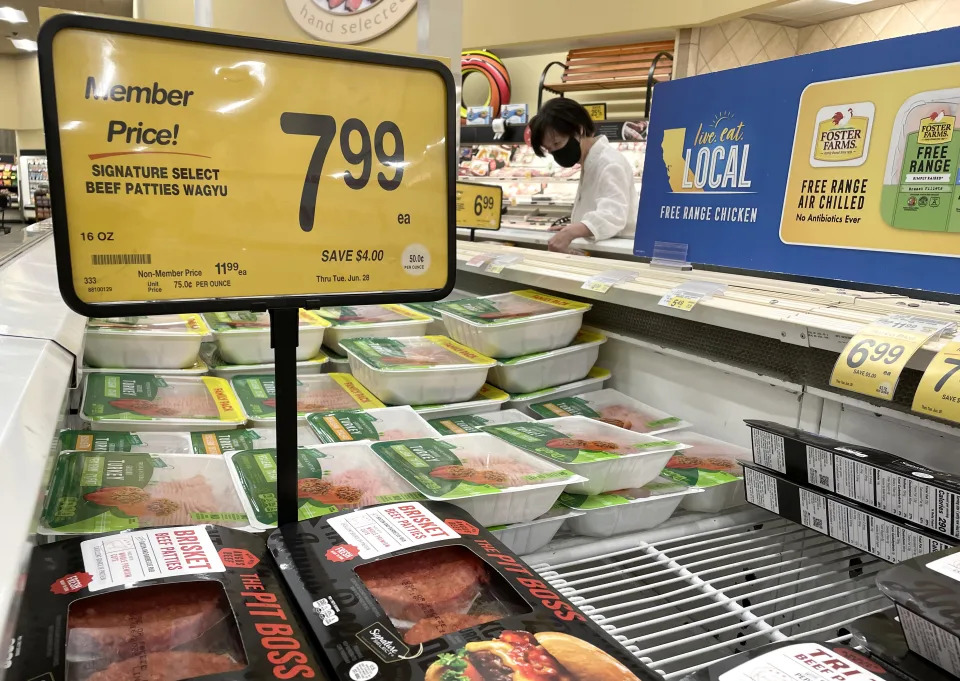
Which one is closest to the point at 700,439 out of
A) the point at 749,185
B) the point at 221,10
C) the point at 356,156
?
the point at 749,185

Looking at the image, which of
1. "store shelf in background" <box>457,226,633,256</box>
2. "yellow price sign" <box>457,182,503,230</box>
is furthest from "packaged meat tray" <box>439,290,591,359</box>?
"store shelf in background" <box>457,226,633,256</box>

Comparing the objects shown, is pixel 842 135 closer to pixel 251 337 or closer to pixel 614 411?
pixel 614 411

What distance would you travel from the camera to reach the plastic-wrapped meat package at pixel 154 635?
0.69m

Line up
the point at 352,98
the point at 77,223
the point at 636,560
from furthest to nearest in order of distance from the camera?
the point at 636,560 → the point at 352,98 → the point at 77,223

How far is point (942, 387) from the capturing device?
3.07 feet

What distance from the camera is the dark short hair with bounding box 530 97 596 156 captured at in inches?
158

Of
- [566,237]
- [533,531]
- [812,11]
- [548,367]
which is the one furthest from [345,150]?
[812,11]

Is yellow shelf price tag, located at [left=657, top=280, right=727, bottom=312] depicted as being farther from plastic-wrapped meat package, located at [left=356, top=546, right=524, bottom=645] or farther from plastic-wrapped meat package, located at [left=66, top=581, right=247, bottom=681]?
plastic-wrapped meat package, located at [left=66, top=581, right=247, bottom=681]

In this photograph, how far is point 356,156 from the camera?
33.7 inches

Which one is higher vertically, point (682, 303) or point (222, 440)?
point (682, 303)

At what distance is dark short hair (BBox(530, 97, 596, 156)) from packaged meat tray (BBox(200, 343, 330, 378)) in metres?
2.54

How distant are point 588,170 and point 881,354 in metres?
3.30

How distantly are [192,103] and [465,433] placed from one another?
0.89m

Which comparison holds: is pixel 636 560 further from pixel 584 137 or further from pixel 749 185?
pixel 584 137
